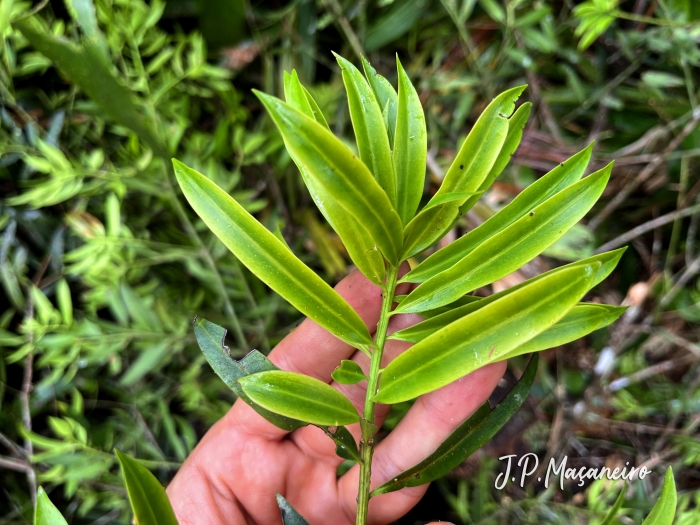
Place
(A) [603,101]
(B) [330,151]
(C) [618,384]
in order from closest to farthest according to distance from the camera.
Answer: (B) [330,151] → (A) [603,101] → (C) [618,384]

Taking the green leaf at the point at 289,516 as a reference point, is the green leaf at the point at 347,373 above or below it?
above

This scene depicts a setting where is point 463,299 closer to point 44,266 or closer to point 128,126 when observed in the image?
point 128,126

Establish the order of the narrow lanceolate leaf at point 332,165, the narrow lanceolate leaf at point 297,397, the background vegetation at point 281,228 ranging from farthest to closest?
the background vegetation at point 281,228 → the narrow lanceolate leaf at point 297,397 → the narrow lanceolate leaf at point 332,165

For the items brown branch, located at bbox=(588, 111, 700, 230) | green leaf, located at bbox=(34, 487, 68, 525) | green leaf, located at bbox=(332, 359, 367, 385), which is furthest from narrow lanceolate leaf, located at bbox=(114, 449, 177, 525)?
brown branch, located at bbox=(588, 111, 700, 230)

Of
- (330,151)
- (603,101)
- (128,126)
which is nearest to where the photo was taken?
(330,151)

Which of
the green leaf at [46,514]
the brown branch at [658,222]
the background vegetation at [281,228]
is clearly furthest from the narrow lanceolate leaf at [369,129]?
the brown branch at [658,222]

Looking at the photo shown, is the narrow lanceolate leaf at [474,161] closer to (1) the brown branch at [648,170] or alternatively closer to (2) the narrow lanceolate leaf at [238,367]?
(2) the narrow lanceolate leaf at [238,367]

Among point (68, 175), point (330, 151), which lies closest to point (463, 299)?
point (330, 151)

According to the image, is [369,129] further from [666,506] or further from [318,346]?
[666,506]
